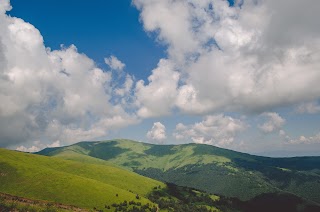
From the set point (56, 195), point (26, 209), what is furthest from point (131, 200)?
point (26, 209)

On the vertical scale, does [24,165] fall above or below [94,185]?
above

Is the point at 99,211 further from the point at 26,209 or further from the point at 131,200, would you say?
the point at 26,209

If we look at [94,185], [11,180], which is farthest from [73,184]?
[11,180]

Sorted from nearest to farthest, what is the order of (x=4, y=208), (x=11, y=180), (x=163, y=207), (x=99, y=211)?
(x=4, y=208)
(x=99, y=211)
(x=11, y=180)
(x=163, y=207)

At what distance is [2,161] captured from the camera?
6845 inches

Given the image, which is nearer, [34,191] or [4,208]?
[4,208]

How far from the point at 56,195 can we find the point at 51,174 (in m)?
27.2

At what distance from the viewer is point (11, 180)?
15312cm

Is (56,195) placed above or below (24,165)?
below

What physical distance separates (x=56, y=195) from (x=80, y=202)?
12.2m

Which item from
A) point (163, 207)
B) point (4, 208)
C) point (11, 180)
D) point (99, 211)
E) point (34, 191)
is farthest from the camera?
point (163, 207)

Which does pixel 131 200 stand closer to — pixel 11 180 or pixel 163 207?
pixel 163 207

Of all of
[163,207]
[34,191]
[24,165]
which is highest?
[24,165]

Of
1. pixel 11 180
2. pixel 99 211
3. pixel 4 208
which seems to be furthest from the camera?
pixel 11 180
